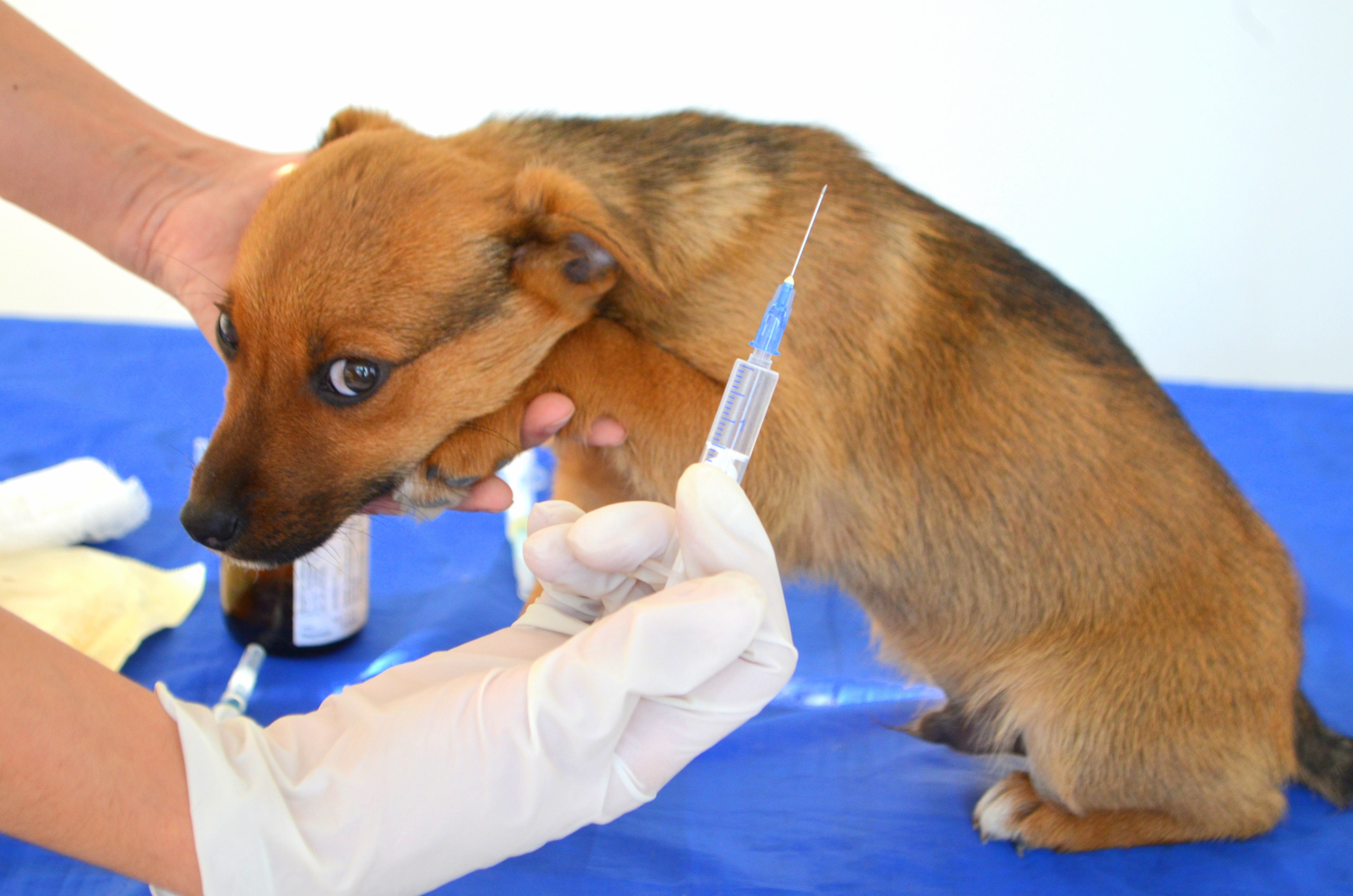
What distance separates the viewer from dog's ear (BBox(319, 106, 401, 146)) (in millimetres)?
2105

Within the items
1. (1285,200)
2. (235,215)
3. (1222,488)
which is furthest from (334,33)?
(1285,200)

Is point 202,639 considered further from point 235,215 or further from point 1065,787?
point 1065,787

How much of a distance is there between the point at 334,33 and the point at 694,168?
418cm

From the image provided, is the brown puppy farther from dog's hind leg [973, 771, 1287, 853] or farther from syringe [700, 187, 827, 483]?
syringe [700, 187, 827, 483]

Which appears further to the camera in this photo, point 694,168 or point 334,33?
point 334,33

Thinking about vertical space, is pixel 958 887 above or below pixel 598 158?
below

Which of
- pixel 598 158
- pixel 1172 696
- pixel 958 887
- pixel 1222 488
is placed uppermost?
pixel 598 158

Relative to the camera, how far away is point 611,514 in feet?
4.67

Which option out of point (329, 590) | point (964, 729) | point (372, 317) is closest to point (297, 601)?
point (329, 590)

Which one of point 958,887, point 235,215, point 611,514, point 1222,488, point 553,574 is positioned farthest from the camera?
point 235,215

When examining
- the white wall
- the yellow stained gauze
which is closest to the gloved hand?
the yellow stained gauze

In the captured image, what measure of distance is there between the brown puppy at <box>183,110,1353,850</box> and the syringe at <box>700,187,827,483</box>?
1.06ft

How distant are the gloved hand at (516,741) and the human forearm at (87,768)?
0.03 m

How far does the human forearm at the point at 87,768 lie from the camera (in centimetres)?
114
